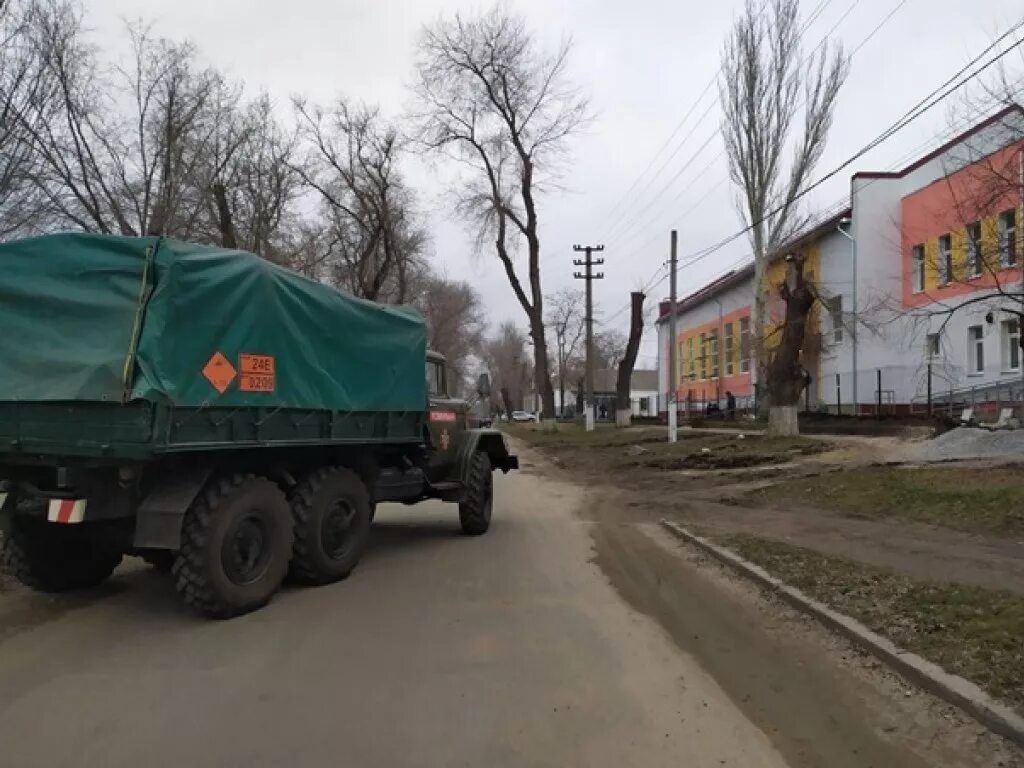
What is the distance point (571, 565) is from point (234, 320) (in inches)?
180

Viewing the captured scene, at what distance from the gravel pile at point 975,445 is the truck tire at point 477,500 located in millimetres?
9600

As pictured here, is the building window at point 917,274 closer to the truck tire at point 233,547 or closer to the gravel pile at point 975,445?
the gravel pile at point 975,445

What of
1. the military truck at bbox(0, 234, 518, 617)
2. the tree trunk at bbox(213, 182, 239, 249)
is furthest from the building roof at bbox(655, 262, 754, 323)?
the military truck at bbox(0, 234, 518, 617)

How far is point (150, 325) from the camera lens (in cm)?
626

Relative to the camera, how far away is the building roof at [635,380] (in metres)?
119

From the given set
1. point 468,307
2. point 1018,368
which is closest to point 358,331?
point 1018,368

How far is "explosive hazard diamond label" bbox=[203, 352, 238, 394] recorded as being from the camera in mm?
6641

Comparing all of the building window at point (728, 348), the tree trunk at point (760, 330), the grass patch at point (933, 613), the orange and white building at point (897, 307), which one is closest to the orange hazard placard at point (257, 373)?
the grass patch at point (933, 613)

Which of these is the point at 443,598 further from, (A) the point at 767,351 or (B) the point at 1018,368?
(A) the point at 767,351

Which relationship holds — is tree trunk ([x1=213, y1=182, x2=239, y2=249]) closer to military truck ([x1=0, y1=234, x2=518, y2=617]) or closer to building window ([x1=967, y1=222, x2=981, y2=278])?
military truck ([x1=0, y1=234, x2=518, y2=617])

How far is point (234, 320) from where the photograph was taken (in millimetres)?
6977

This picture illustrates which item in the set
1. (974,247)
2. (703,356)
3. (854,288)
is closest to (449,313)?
(703,356)

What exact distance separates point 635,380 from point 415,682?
126 m

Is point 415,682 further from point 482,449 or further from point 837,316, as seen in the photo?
point 837,316
